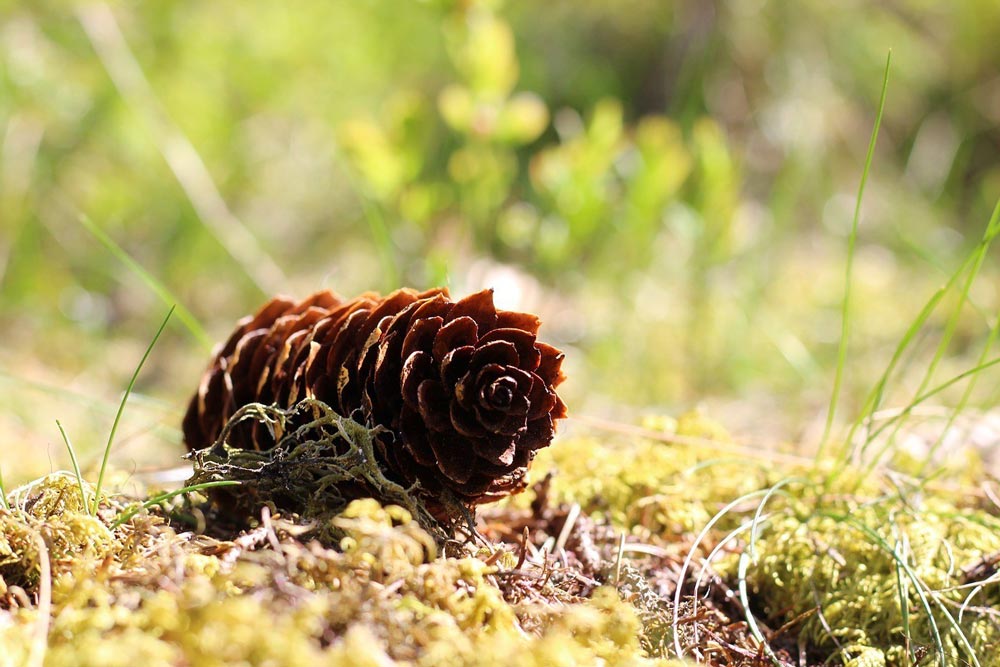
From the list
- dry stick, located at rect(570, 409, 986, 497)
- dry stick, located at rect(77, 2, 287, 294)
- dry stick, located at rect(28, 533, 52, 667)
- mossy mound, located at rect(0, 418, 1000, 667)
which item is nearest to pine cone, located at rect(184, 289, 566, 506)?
mossy mound, located at rect(0, 418, 1000, 667)

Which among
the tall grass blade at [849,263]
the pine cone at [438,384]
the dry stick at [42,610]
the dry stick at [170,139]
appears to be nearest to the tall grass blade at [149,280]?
the pine cone at [438,384]

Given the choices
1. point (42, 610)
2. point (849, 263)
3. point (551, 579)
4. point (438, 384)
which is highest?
point (849, 263)

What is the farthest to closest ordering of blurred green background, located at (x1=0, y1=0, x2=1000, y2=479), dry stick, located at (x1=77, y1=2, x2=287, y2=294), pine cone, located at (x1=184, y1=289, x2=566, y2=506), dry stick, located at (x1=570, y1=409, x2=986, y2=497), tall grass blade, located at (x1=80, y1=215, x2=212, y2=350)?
1. dry stick, located at (x1=77, y1=2, x2=287, y2=294)
2. blurred green background, located at (x1=0, y1=0, x2=1000, y2=479)
3. dry stick, located at (x1=570, y1=409, x2=986, y2=497)
4. tall grass blade, located at (x1=80, y1=215, x2=212, y2=350)
5. pine cone, located at (x1=184, y1=289, x2=566, y2=506)

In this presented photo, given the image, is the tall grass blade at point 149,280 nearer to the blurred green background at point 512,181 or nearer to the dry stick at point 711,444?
the blurred green background at point 512,181

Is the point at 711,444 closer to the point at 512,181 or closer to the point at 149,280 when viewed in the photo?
the point at 149,280

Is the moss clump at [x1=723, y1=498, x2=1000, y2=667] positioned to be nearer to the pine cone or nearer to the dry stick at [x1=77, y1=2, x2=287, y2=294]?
the pine cone

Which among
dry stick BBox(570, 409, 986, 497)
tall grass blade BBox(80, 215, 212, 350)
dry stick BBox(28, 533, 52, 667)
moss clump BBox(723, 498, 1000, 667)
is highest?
tall grass blade BBox(80, 215, 212, 350)

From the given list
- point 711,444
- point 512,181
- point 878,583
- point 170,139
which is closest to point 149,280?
point 711,444

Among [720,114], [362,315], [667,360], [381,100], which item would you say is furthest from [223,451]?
[720,114]
